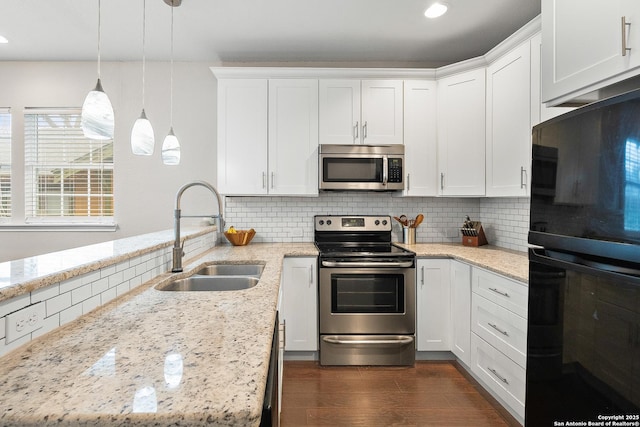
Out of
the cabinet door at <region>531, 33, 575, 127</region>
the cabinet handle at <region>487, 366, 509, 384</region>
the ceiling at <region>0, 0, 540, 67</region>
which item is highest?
the ceiling at <region>0, 0, 540, 67</region>

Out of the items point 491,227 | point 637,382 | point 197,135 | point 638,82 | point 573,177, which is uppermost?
point 197,135

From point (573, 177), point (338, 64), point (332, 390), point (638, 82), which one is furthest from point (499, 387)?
point (338, 64)

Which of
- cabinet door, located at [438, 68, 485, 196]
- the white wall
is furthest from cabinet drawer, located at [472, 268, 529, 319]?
the white wall

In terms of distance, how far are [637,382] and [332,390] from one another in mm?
1907

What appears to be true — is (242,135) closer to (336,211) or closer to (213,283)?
(336,211)

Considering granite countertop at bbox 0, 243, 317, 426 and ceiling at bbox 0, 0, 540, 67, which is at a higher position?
ceiling at bbox 0, 0, 540, 67

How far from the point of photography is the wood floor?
2.12 m

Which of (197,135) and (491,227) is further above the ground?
(197,135)

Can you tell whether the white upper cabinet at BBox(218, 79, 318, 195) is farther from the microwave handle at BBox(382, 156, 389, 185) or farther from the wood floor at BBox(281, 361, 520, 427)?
the wood floor at BBox(281, 361, 520, 427)

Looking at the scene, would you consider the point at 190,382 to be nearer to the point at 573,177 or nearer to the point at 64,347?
the point at 64,347

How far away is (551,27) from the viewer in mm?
1585

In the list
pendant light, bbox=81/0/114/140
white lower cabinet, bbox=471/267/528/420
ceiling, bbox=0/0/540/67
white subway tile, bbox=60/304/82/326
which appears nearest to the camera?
white subway tile, bbox=60/304/82/326

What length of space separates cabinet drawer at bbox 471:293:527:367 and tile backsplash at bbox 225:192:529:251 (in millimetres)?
1124

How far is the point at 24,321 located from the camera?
937 mm
